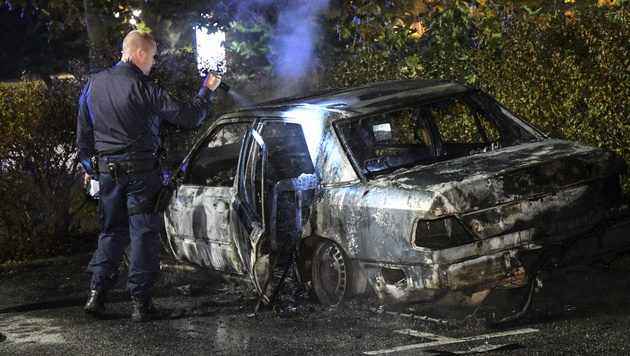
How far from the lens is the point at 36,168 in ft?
31.0

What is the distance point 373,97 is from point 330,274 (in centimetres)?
132

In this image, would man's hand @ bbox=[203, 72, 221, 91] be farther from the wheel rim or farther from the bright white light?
the bright white light

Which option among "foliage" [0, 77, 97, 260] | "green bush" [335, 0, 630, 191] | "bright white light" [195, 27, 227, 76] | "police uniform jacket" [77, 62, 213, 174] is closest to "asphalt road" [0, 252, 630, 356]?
"police uniform jacket" [77, 62, 213, 174]

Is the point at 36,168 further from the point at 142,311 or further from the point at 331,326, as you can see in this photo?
the point at 331,326

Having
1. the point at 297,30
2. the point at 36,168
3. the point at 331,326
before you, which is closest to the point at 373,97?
the point at 331,326

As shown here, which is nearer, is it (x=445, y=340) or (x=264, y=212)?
(x=445, y=340)

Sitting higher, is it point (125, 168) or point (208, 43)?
point (208, 43)

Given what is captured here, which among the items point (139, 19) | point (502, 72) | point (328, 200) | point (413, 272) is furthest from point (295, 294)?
point (139, 19)

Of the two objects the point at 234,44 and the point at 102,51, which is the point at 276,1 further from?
the point at 102,51

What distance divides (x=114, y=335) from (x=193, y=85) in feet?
20.2

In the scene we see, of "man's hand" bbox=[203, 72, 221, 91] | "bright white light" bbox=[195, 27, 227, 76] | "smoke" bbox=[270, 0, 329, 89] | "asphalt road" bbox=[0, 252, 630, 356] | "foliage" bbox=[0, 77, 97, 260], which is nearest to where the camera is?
"asphalt road" bbox=[0, 252, 630, 356]

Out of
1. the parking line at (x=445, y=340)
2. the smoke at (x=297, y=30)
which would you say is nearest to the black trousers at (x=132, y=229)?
the parking line at (x=445, y=340)

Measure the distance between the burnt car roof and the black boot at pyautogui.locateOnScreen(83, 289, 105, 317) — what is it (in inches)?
65.1

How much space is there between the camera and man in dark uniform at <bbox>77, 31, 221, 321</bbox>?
650 cm
